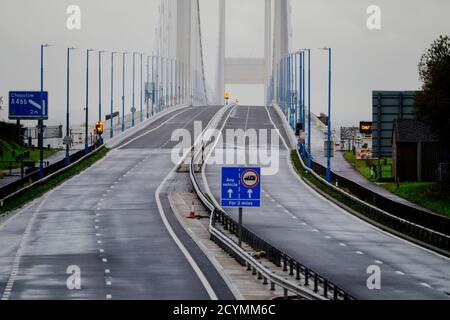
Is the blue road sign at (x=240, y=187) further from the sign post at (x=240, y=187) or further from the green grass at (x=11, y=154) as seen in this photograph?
the green grass at (x=11, y=154)

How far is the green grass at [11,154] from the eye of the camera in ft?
364

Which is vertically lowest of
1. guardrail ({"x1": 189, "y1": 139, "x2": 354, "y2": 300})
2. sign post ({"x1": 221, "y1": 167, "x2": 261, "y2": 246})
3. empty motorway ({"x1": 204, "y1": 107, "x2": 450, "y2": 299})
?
empty motorway ({"x1": 204, "y1": 107, "x2": 450, "y2": 299})

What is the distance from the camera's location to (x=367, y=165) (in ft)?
355

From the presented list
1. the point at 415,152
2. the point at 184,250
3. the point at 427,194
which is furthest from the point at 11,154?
the point at 184,250

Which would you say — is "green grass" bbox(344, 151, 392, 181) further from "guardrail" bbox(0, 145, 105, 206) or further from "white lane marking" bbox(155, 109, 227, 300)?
"guardrail" bbox(0, 145, 105, 206)

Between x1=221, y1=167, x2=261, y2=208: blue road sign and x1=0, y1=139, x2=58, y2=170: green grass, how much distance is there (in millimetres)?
59888

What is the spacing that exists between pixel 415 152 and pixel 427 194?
442 inches

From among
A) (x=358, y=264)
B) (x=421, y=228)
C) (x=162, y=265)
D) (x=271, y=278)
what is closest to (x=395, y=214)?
(x=421, y=228)

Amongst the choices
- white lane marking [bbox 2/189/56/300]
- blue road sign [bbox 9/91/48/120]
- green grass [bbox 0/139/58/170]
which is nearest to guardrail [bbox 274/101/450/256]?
white lane marking [bbox 2/189/56/300]

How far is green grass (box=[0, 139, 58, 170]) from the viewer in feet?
364

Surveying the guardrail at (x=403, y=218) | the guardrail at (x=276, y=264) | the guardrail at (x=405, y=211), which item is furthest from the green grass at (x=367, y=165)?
the guardrail at (x=276, y=264)

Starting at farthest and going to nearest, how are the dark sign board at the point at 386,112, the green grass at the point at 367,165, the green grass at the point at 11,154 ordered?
the green grass at the point at 11,154 < the green grass at the point at 367,165 < the dark sign board at the point at 386,112

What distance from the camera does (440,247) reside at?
55.8m

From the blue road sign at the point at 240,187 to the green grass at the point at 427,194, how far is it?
22.6m
